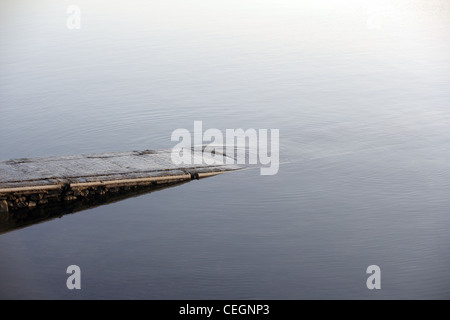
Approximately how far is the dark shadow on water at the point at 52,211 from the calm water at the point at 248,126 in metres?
0.15

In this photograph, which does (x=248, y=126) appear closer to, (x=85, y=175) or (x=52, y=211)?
(x=85, y=175)

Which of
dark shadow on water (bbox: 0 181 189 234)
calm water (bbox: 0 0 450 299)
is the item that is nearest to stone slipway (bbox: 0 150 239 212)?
dark shadow on water (bbox: 0 181 189 234)

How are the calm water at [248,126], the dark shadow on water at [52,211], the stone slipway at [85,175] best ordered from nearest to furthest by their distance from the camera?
the calm water at [248,126]
the dark shadow on water at [52,211]
the stone slipway at [85,175]

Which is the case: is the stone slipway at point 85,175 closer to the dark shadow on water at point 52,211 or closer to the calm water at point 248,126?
the dark shadow on water at point 52,211

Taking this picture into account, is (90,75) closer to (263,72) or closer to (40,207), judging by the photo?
(263,72)

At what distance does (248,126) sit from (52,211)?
4.81 m

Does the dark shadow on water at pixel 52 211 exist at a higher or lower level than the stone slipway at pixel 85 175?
lower

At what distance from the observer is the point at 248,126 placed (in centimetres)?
1366

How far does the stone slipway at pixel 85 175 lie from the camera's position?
995cm

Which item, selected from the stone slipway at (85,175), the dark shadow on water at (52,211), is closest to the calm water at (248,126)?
the dark shadow on water at (52,211)

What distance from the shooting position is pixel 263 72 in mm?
17484

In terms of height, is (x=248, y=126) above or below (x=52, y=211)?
above

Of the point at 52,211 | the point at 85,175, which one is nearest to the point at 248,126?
the point at 85,175

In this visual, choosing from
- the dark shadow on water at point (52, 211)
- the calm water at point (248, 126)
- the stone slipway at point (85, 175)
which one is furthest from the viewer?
the stone slipway at point (85, 175)
